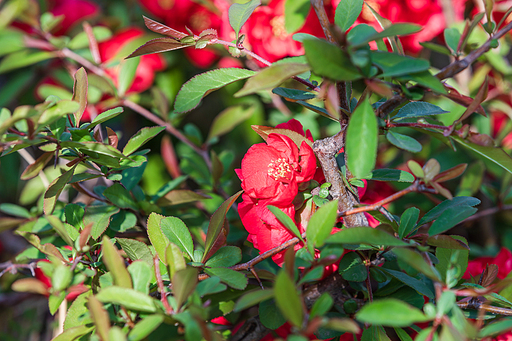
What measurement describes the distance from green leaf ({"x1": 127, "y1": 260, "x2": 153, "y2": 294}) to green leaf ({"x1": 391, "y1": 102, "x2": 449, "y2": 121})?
0.31 m

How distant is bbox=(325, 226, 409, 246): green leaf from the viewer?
325mm

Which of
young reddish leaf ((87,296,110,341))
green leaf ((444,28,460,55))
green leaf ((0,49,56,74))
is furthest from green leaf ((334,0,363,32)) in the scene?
green leaf ((0,49,56,74))

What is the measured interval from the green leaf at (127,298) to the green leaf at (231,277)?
0.26 ft

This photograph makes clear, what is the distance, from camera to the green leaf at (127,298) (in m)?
0.32

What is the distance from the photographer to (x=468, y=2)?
37.9 inches

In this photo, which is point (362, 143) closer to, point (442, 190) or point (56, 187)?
point (442, 190)

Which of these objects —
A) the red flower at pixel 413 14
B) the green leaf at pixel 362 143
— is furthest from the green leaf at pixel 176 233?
the red flower at pixel 413 14

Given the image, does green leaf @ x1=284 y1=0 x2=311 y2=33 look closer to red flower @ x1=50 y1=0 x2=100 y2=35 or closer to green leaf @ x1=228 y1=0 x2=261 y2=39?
green leaf @ x1=228 y1=0 x2=261 y2=39

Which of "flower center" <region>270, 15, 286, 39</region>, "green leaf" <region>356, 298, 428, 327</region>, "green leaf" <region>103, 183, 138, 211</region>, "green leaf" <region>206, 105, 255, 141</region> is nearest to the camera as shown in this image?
"green leaf" <region>356, 298, 428, 327</region>

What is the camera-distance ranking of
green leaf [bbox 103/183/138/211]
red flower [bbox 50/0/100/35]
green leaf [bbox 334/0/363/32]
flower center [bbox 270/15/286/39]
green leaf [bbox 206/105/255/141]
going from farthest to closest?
red flower [bbox 50/0/100/35]
green leaf [bbox 206/105/255/141]
flower center [bbox 270/15/286/39]
green leaf [bbox 103/183/138/211]
green leaf [bbox 334/0/363/32]

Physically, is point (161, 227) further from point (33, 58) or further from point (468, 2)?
point (468, 2)

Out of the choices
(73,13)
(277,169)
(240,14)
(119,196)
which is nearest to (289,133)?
(277,169)

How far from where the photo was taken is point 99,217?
490 millimetres

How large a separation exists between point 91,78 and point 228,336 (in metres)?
0.57
